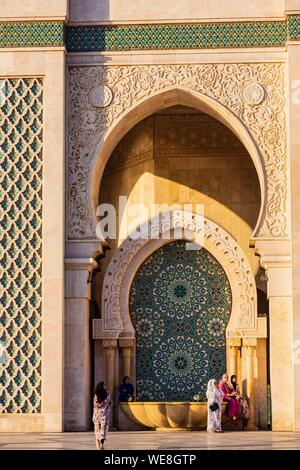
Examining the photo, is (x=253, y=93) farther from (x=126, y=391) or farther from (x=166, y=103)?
(x=126, y=391)

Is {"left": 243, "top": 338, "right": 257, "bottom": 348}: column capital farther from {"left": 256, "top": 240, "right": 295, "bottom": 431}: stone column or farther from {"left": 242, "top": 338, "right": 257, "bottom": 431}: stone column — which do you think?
{"left": 256, "top": 240, "right": 295, "bottom": 431}: stone column

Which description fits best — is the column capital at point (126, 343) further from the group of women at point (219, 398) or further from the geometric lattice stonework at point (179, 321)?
the group of women at point (219, 398)

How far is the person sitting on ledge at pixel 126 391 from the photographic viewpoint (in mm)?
11109

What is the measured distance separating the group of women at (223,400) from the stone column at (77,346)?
1.05 meters

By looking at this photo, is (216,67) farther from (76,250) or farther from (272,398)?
(272,398)

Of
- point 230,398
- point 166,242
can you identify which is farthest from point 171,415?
point 166,242

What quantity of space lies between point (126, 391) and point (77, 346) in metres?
0.87

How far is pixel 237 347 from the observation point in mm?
11242

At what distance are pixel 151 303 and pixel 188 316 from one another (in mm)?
366

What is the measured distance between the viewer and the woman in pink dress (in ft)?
35.7

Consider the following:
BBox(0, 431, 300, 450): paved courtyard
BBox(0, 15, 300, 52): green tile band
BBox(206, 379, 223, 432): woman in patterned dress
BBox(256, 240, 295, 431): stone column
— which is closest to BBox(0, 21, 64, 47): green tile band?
BBox(0, 15, 300, 52): green tile band

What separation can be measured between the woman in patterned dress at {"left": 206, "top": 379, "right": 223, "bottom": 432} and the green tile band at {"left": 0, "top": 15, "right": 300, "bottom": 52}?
9.64ft
